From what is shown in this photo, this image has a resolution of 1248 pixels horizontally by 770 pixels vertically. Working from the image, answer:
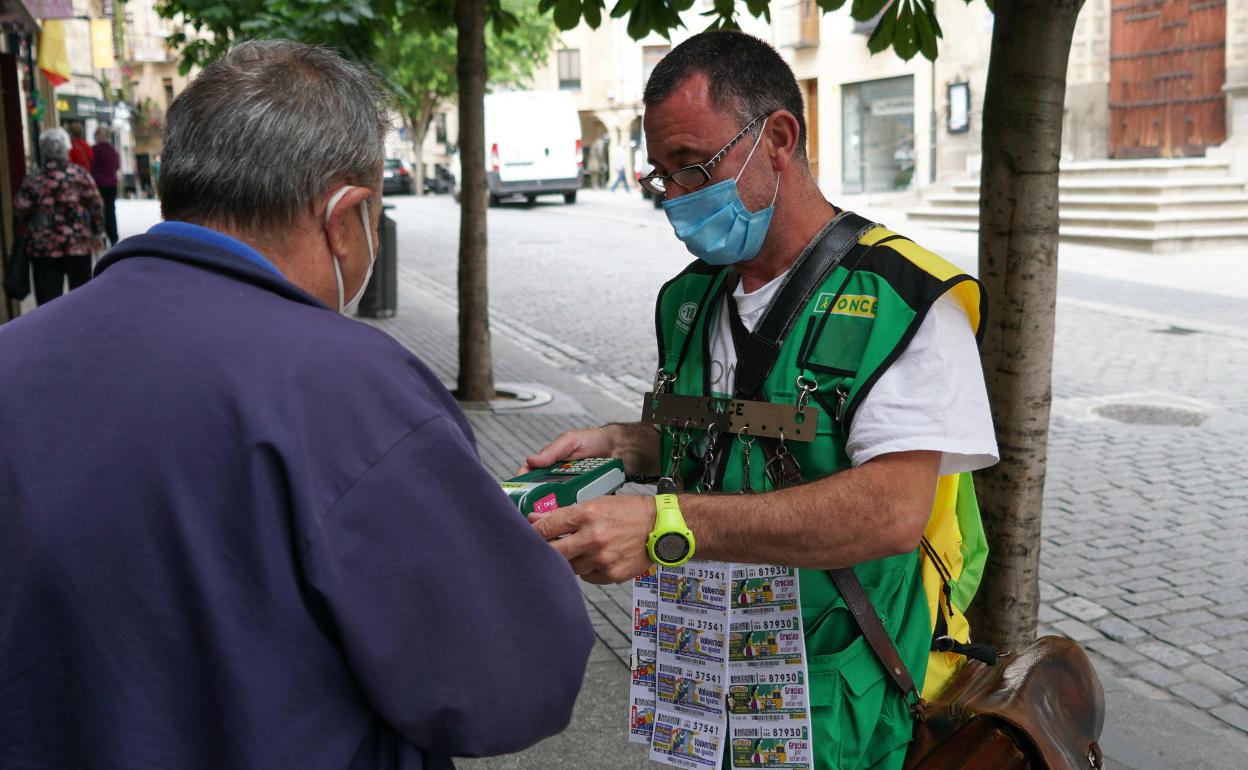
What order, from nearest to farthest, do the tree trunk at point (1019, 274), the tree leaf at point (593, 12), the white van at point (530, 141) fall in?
the tree trunk at point (1019, 274)
the tree leaf at point (593, 12)
the white van at point (530, 141)

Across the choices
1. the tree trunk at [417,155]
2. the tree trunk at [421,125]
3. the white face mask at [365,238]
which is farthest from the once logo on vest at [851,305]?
the tree trunk at [421,125]

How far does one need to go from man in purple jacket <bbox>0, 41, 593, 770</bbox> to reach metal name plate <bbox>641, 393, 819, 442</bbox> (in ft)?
2.11

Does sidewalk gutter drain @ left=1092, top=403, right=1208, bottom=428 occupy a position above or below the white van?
below

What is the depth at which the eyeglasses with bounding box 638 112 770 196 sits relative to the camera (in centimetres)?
224

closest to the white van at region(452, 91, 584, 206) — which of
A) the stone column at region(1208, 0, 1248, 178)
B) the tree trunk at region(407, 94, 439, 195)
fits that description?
the tree trunk at region(407, 94, 439, 195)

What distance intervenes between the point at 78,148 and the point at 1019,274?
60.5 ft

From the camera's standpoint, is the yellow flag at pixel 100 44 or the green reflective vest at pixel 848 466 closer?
the green reflective vest at pixel 848 466

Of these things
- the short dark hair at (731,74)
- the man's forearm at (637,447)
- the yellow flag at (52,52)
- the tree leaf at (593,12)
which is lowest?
the man's forearm at (637,447)

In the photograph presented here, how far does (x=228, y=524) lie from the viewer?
141cm

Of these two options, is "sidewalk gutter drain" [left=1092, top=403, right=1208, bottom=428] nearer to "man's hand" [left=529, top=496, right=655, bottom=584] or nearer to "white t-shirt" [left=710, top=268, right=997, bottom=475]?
"white t-shirt" [left=710, top=268, right=997, bottom=475]

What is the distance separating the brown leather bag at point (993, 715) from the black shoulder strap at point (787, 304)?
35cm

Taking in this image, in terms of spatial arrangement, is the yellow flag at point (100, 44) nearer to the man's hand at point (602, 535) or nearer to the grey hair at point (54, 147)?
the grey hair at point (54, 147)

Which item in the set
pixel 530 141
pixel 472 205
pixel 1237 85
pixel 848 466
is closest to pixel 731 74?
pixel 848 466

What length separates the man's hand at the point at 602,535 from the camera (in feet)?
6.34
